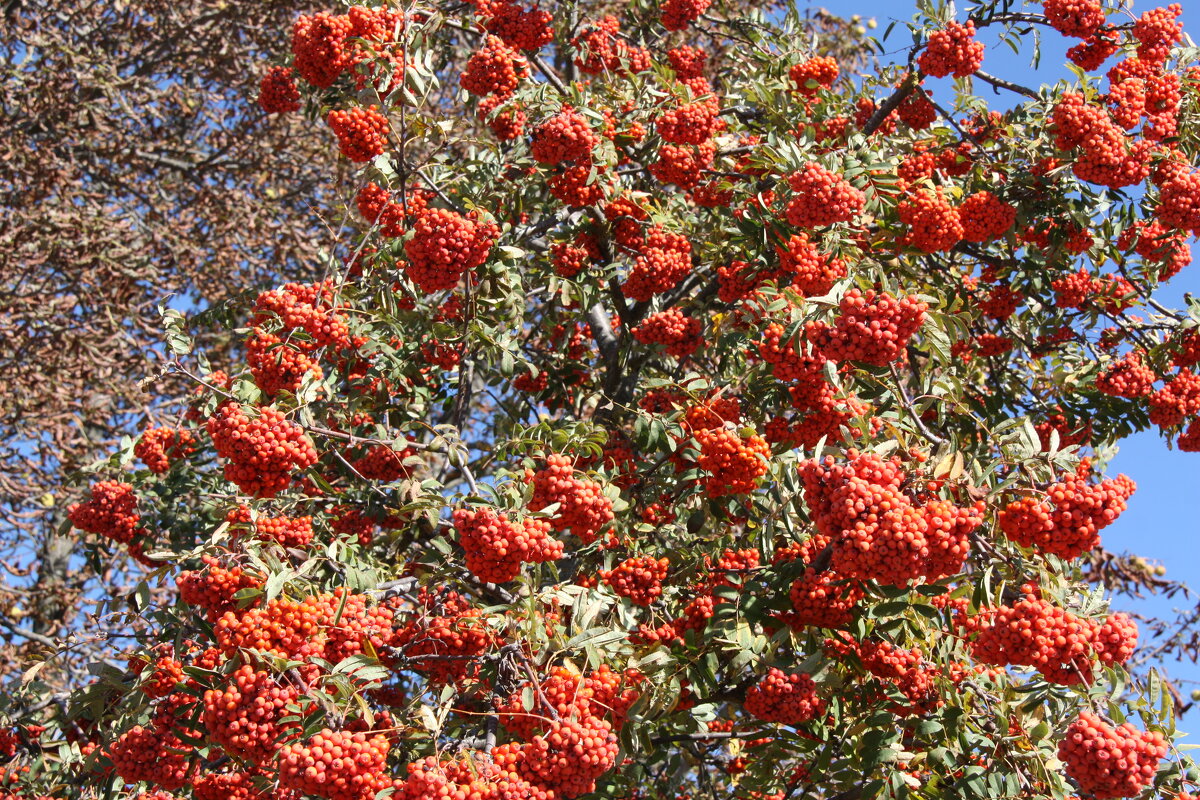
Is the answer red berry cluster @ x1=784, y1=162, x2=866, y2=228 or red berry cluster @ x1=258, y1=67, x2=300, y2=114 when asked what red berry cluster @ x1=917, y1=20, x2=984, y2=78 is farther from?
red berry cluster @ x1=258, y1=67, x2=300, y2=114

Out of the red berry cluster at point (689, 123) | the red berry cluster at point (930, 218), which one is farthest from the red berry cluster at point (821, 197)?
the red berry cluster at point (689, 123)

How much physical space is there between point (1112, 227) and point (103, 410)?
8.28m

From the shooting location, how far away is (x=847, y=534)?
3.21 meters

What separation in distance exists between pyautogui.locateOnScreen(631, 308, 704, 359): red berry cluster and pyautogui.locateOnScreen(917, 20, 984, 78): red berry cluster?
6.17ft

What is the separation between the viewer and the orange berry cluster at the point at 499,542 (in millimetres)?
3664

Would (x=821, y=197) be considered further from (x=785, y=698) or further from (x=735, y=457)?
(x=785, y=698)

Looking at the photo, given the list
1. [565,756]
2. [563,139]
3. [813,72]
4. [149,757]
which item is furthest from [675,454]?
[813,72]

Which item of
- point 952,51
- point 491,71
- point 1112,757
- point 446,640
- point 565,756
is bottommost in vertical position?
point 565,756

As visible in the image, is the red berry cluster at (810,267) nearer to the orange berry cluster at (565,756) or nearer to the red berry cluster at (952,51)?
the red berry cluster at (952,51)

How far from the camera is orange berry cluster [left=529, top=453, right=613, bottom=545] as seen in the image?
3.99 metres

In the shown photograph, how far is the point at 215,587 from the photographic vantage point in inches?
147

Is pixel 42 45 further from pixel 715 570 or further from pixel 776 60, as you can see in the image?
pixel 715 570

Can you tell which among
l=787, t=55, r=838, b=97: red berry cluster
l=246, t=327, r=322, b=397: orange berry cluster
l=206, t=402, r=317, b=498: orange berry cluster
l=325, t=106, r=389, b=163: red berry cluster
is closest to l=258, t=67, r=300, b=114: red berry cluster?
l=325, t=106, r=389, b=163: red berry cluster

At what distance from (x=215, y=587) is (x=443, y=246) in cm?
166
